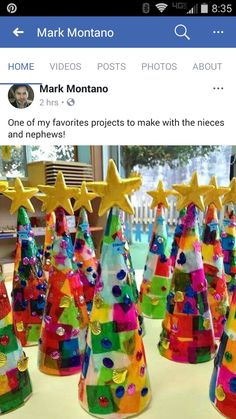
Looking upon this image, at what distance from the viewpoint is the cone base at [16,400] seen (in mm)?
478

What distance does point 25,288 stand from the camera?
680 mm

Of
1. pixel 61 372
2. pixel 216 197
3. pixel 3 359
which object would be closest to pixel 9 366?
pixel 3 359

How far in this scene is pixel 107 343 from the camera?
1.54 feet

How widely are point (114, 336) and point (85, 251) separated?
302mm

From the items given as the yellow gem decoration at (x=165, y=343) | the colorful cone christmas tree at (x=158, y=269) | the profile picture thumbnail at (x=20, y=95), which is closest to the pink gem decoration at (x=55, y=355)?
the yellow gem decoration at (x=165, y=343)

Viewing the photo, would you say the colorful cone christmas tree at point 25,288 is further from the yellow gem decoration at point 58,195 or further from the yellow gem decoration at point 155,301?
the yellow gem decoration at point 155,301

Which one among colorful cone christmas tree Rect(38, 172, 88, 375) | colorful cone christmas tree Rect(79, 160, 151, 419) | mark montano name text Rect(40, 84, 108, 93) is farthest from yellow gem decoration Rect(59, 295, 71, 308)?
mark montano name text Rect(40, 84, 108, 93)

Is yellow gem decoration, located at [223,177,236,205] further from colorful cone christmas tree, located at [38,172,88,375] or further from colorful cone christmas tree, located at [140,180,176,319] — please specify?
colorful cone christmas tree, located at [38,172,88,375]

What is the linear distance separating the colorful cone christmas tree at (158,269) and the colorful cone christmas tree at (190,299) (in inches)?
7.5

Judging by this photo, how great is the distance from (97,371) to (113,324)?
0.07 meters

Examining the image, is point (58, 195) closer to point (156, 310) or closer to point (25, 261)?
point (25, 261)
